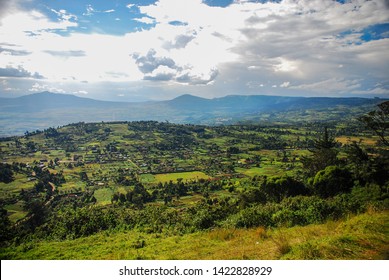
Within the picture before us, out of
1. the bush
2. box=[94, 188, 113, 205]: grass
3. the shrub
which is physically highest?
the shrub

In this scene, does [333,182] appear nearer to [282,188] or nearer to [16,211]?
[282,188]

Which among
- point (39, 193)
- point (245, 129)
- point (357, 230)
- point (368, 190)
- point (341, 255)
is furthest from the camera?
point (245, 129)

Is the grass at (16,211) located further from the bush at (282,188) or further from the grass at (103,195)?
the bush at (282,188)

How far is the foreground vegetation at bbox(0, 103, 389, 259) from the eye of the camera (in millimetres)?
6094

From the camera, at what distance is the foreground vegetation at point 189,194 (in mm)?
6094

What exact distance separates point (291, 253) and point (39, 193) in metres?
61.5

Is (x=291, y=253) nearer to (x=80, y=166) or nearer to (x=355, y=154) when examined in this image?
(x=355, y=154)

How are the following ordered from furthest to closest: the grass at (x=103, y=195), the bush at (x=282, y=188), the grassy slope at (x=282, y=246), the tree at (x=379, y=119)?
the grass at (x=103, y=195) → the bush at (x=282, y=188) → the tree at (x=379, y=119) → the grassy slope at (x=282, y=246)

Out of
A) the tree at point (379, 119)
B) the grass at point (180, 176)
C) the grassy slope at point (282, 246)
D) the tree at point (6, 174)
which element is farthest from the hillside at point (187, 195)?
the tree at point (379, 119)

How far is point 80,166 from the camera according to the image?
79812 mm

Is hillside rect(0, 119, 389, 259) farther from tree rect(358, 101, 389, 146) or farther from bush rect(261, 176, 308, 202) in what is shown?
tree rect(358, 101, 389, 146)

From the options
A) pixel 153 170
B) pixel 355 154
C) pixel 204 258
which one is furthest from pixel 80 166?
pixel 204 258

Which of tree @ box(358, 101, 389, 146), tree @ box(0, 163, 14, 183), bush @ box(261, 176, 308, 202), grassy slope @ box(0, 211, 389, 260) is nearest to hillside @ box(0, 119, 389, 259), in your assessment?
grassy slope @ box(0, 211, 389, 260)

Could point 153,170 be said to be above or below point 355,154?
below
